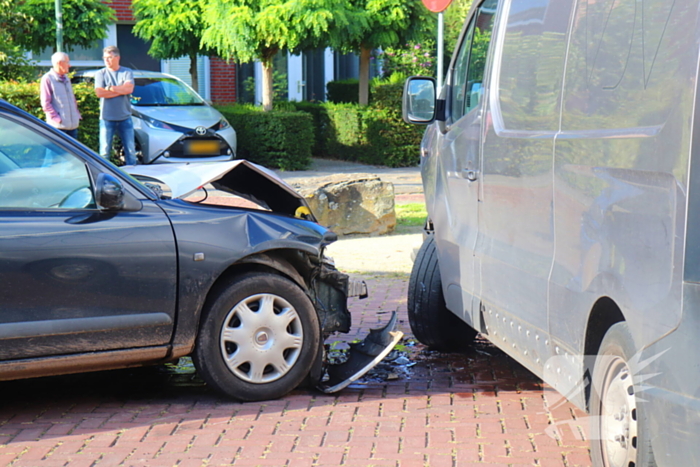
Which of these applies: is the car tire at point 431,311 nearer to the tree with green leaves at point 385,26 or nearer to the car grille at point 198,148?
the car grille at point 198,148

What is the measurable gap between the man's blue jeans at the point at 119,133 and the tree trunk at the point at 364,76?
23.3 ft

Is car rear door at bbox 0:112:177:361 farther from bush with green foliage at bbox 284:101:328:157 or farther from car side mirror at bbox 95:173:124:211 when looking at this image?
bush with green foliage at bbox 284:101:328:157

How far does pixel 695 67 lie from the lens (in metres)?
2.36

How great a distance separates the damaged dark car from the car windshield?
11289 mm

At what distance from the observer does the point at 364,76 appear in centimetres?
1853

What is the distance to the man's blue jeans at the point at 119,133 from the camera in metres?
12.0

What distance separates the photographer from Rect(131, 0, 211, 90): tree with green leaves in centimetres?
1700

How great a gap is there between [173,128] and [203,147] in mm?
578

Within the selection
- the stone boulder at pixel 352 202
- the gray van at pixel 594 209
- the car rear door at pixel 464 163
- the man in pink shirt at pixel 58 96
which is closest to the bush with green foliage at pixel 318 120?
the man in pink shirt at pixel 58 96

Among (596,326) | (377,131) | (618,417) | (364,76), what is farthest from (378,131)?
(618,417)

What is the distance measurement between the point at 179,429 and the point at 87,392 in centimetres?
89

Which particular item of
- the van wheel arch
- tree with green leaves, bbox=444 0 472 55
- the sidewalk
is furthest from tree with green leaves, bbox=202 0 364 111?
the van wheel arch

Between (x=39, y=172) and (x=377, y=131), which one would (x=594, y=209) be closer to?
(x=39, y=172)

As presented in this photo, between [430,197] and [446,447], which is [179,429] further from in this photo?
[430,197]
